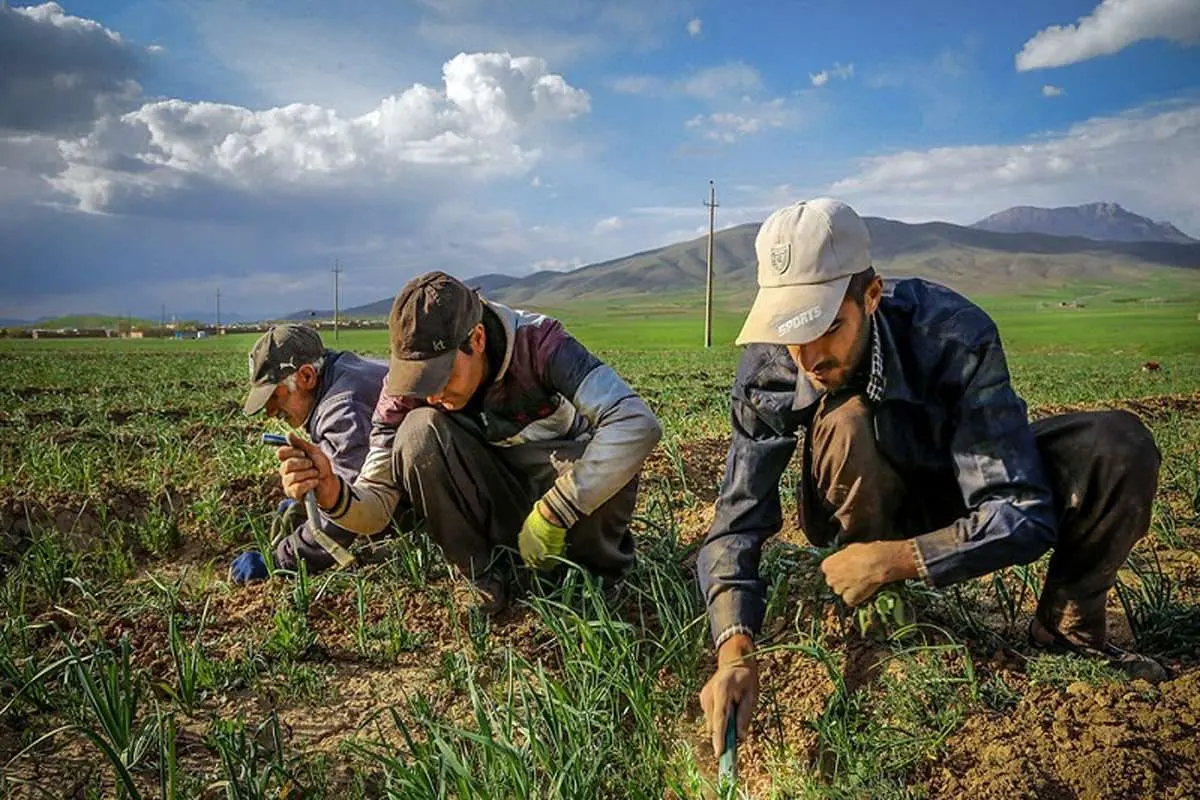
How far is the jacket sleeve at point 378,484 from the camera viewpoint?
2.95 m

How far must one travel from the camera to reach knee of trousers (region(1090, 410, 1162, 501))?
2062 millimetres

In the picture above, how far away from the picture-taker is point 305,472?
8.95ft

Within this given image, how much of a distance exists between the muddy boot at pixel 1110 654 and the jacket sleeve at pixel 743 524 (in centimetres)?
78

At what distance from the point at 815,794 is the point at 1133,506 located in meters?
1.06

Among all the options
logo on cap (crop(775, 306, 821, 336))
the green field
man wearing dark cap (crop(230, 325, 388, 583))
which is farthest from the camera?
man wearing dark cap (crop(230, 325, 388, 583))

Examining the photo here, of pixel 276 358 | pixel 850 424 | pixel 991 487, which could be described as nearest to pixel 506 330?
pixel 850 424

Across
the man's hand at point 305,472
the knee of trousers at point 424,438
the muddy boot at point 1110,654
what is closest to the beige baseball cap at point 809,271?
the muddy boot at point 1110,654

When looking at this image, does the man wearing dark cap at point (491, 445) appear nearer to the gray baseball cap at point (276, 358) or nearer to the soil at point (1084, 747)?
the gray baseball cap at point (276, 358)

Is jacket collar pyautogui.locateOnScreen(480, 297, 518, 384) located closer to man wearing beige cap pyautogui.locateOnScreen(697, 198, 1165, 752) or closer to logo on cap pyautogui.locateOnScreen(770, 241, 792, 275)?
man wearing beige cap pyautogui.locateOnScreen(697, 198, 1165, 752)

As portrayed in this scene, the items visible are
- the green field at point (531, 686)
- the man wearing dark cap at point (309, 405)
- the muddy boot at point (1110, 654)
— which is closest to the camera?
the green field at point (531, 686)

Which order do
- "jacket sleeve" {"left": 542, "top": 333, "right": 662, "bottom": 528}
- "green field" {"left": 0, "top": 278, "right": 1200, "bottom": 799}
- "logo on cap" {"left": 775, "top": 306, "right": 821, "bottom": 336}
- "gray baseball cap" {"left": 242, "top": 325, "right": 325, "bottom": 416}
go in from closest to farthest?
1. "green field" {"left": 0, "top": 278, "right": 1200, "bottom": 799}
2. "logo on cap" {"left": 775, "top": 306, "right": 821, "bottom": 336}
3. "jacket sleeve" {"left": 542, "top": 333, "right": 662, "bottom": 528}
4. "gray baseball cap" {"left": 242, "top": 325, "right": 325, "bottom": 416}

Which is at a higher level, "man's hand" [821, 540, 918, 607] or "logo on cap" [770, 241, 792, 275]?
"logo on cap" [770, 241, 792, 275]

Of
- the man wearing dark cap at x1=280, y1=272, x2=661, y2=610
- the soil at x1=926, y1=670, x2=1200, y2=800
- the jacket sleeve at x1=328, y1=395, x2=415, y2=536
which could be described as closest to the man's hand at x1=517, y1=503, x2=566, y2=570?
the man wearing dark cap at x1=280, y1=272, x2=661, y2=610

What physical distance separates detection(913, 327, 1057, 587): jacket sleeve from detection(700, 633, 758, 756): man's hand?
483 millimetres
